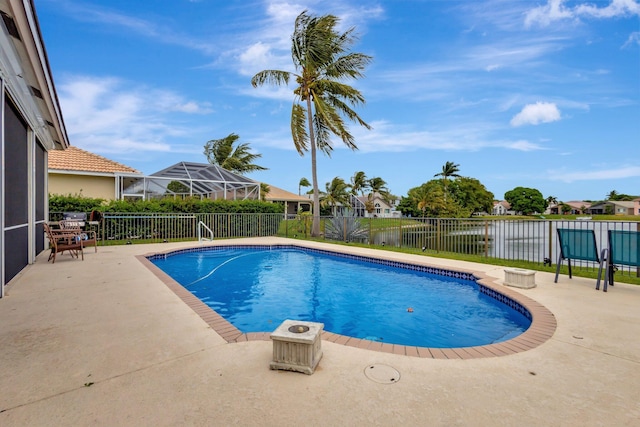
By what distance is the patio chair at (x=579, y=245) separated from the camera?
5.31 meters

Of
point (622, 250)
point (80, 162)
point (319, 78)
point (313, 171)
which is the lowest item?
point (622, 250)

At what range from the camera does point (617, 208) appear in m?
74.7

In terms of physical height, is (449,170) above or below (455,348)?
above

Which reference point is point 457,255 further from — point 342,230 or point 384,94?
point 384,94

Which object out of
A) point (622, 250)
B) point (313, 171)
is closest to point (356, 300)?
point (622, 250)

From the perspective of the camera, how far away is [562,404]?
7.13 ft

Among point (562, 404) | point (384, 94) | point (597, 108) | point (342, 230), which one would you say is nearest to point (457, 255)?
point (342, 230)

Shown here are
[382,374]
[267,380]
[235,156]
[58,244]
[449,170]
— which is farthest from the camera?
[449,170]

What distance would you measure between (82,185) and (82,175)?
0.48 meters

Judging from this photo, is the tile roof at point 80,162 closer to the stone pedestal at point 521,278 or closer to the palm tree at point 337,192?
the stone pedestal at point 521,278

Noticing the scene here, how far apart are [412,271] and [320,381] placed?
20.2 feet

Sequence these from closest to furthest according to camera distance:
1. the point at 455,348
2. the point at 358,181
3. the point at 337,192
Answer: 1. the point at 455,348
2. the point at 337,192
3. the point at 358,181

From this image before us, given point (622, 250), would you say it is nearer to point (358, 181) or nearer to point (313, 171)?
point (313, 171)

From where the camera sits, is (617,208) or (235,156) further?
(617,208)
